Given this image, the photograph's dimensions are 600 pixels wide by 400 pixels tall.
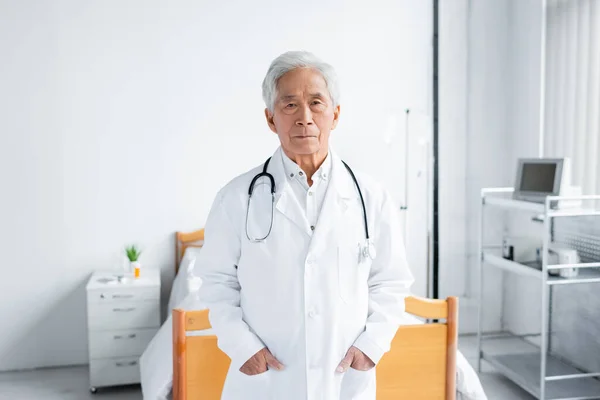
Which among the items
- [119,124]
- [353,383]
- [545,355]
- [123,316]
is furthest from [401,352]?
[119,124]

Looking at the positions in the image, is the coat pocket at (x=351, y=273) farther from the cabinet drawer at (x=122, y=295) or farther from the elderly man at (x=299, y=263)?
the cabinet drawer at (x=122, y=295)

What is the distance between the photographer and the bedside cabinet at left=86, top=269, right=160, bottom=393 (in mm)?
3209

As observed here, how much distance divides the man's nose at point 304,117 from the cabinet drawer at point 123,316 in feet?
7.28

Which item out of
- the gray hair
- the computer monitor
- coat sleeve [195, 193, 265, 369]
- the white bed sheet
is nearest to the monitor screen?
the computer monitor

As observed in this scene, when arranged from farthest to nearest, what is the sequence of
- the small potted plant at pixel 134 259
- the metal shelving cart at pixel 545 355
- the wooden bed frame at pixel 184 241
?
the wooden bed frame at pixel 184 241, the small potted plant at pixel 134 259, the metal shelving cart at pixel 545 355

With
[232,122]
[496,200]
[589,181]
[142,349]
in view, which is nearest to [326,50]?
[232,122]

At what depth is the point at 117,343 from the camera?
3230 millimetres

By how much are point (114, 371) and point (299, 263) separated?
226 centimetres

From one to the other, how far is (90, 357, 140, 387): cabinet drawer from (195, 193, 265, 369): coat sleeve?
205cm

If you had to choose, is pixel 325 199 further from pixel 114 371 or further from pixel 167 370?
pixel 114 371

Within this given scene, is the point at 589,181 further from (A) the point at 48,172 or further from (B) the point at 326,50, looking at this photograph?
(A) the point at 48,172

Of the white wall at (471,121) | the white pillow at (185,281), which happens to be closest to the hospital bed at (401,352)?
the white pillow at (185,281)

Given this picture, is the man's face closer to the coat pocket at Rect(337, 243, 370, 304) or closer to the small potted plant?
the coat pocket at Rect(337, 243, 370, 304)

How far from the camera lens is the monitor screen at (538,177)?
2953 millimetres
